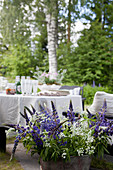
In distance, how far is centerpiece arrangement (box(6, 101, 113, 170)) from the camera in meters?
1.79

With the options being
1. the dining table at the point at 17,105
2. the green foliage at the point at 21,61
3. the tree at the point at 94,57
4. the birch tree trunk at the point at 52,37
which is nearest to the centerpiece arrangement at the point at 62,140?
the dining table at the point at 17,105

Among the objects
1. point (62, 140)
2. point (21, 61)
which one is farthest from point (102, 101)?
point (21, 61)

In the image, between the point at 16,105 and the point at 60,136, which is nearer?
the point at 60,136

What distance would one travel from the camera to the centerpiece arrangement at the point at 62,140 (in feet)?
5.87

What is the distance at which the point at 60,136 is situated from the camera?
183 centimetres

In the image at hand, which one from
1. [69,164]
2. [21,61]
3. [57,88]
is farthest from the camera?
[21,61]

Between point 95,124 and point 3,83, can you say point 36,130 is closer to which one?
point 95,124

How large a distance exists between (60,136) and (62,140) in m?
0.04

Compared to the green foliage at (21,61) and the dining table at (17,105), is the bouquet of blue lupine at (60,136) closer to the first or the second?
the dining table at (17,105)

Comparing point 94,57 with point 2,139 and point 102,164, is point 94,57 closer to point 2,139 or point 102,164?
point 2,139

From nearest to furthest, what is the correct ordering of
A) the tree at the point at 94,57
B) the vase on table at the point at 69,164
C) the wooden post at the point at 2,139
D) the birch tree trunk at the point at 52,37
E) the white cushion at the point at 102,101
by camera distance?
the vase on table at the point at 69,164
the white cushion at the point at 102,101
the wooden post at the point at 2,139
the birch tree trunk at the point at 52,37
the tree at the point at 94,57

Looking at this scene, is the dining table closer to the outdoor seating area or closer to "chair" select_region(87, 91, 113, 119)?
the outdoor seating area

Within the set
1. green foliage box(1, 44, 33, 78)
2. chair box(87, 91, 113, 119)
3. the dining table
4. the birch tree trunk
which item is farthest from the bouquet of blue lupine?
green foliage box(1, 44, 33, 78)

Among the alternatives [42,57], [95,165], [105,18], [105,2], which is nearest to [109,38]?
[105,18]
